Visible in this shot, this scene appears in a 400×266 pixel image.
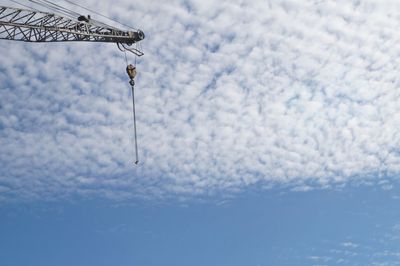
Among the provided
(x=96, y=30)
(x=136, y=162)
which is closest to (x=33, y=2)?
(x=96, y=30)

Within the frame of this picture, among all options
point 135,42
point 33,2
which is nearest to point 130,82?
point 135,42

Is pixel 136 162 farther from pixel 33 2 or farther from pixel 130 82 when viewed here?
pixel 33 2

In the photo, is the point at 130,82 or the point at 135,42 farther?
the point at 135,42

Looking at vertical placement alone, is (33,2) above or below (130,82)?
above

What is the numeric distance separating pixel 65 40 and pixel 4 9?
9.53 meters

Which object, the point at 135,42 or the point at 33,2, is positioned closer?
the point at 33,2

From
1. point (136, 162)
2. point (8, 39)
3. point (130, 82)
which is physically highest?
point (8, 39)

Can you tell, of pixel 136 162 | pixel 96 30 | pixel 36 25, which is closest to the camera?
pixel 136 162

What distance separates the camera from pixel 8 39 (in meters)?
83.4

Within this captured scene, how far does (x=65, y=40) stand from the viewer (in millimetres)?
88625

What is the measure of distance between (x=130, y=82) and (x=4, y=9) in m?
18.4

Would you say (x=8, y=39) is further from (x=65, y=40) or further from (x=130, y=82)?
(x=130, y=82)

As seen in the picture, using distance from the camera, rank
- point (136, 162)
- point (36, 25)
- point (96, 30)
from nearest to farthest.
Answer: point (136, 162)
point (36, 25)
point (96, 30)

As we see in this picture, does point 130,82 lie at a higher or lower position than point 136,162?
higher
